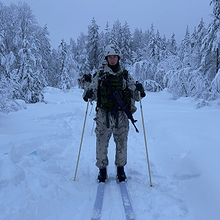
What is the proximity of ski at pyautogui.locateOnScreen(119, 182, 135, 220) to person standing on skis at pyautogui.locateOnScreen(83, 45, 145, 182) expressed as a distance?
222 mm

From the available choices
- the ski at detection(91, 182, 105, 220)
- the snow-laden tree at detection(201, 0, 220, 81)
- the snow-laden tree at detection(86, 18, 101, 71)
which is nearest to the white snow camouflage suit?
the ski at detection(91, 182, 105, 220)

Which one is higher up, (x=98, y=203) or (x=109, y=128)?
(x=109, y=128)

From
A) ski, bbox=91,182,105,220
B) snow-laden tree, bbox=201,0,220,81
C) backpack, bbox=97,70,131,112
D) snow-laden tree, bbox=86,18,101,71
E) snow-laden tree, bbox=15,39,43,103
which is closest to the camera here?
ski, bbox=91,182,105,220

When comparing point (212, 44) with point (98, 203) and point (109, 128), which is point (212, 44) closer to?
point (109, 128)

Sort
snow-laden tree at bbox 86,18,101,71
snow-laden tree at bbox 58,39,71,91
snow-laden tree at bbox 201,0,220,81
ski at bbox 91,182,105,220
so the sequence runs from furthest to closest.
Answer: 1. snow-laden tree at bbox 86,18,101,71
2. snow-laden tree at bbox 58,39,71,91
3. snow-laden tree at bbox 201,0,220,81
4. ski at bbox 91,182,105,220

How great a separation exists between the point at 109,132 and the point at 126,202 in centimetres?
122

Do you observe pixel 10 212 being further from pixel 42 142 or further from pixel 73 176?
pixel 42 142

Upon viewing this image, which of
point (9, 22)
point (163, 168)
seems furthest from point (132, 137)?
point (9, 22)

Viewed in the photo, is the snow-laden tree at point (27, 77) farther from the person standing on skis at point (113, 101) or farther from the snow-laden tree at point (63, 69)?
the snow-laden tree at point (63, 69)

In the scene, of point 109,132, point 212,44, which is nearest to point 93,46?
point 212,44

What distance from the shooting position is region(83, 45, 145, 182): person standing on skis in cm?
317

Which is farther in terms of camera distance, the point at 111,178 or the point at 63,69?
the point at 63,69

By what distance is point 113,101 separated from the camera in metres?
3.21

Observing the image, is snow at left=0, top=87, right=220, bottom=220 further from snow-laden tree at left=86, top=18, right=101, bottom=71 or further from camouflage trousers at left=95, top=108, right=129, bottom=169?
snow-laden tree at left=86, top=18, right=101, bottom=71
